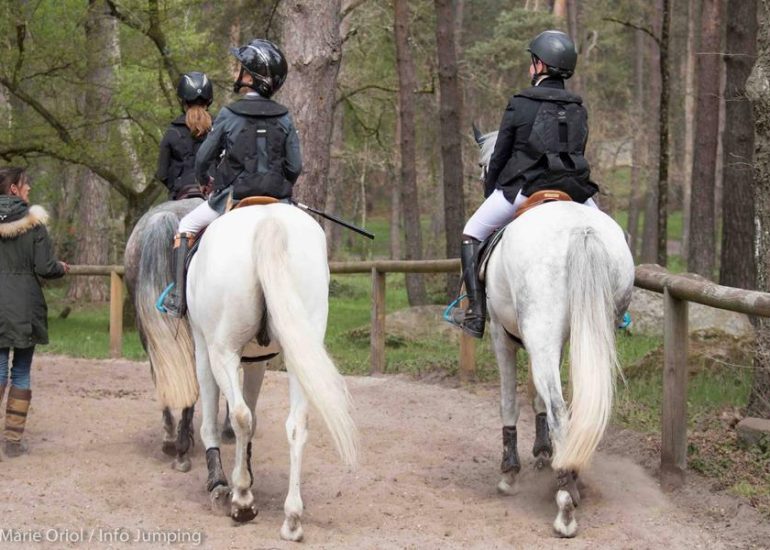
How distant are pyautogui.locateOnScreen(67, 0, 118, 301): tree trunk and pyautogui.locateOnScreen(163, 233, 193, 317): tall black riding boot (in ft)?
32.7

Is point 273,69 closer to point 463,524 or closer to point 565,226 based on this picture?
point 565,226

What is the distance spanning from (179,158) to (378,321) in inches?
152

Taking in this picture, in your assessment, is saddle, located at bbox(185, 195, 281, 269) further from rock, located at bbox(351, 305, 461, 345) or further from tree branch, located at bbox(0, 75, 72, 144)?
tree branch, located at bbox(0, 75, 72, 144)

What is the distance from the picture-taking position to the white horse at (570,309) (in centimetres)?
522

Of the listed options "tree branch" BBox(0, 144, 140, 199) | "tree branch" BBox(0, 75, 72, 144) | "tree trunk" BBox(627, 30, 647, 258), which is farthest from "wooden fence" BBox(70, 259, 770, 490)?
"tree trunk" BBox(627, 30, 647, 258)

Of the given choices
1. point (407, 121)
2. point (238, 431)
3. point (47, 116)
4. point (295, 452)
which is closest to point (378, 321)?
point (238, 431)

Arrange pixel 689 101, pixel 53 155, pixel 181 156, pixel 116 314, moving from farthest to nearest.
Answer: pixel 689 101 < pixel 53 155 < pixel 116 314 < pixel 181 156

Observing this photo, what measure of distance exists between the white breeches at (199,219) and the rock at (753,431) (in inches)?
136

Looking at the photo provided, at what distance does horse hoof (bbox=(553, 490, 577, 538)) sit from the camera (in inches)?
207

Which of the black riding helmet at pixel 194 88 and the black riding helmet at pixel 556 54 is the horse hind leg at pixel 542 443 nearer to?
the black riding helmet at pixel 556 54

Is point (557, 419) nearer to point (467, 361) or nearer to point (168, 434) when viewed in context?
point (168, 434)

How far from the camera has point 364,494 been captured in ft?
20.2

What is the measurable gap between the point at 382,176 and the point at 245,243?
1527 inches

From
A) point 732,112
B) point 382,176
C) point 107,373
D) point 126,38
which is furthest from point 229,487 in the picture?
point 382,176
